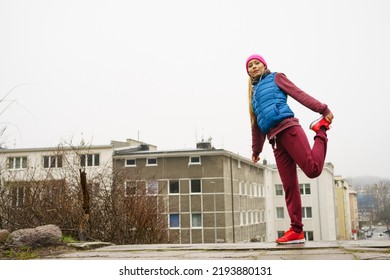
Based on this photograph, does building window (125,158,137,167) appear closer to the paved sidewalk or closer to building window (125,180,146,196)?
building window (125,180,146,196)

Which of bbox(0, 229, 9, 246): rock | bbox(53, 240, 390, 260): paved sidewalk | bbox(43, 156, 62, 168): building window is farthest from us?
bbox(43, 156, 62, 168): building window

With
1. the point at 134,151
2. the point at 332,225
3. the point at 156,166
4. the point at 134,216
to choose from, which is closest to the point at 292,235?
the point at 134,216

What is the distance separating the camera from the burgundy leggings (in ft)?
10.4

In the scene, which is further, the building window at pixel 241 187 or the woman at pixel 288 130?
the building window at pixel 241 187

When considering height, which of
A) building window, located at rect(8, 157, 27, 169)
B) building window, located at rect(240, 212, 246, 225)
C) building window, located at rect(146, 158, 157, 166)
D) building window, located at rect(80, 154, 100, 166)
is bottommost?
building window, located at rect(240, 212, 246, 225)

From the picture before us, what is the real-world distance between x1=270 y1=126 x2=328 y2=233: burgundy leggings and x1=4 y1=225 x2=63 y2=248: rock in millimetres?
1996

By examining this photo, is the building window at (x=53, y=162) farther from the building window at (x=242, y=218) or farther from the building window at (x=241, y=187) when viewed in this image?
the building window at (x=242, y=218)

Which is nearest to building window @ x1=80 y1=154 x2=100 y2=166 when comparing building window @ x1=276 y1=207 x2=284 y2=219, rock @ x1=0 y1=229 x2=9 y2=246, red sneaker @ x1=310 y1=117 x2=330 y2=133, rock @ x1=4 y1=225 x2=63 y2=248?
rock @ x1=0 y1=229 x2=9 y2=246

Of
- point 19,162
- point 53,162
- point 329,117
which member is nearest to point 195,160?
point 19,162

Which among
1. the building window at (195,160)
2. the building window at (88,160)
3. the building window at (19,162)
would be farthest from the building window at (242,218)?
the building window at (88,160)

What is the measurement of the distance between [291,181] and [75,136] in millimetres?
6453

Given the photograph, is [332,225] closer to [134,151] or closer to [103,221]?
[134,151]

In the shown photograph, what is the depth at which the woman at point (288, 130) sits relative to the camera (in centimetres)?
318
